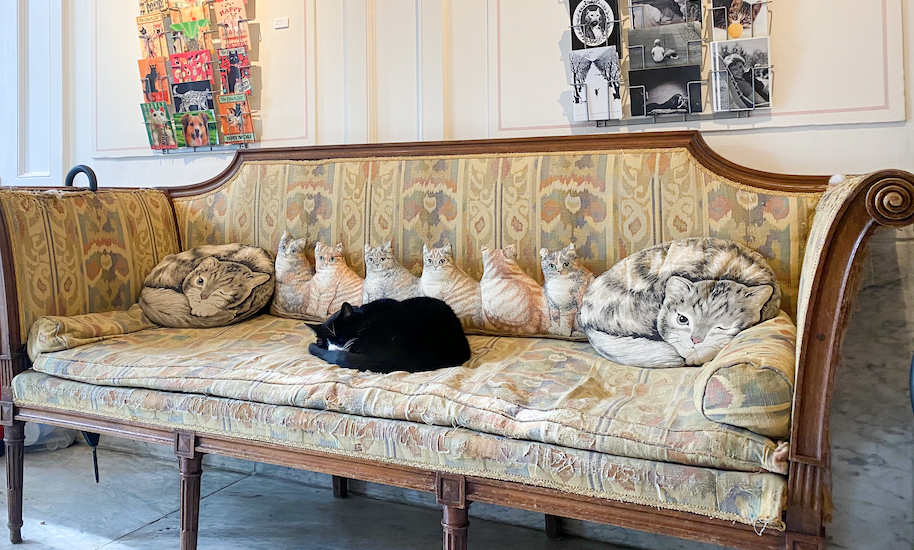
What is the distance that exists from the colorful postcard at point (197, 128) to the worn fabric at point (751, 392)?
250 centimetres

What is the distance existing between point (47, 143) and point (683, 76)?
319 centimetres

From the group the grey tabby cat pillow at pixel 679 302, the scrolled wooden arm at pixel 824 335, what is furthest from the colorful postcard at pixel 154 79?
the scrolled wooden arm at pixel 824 335

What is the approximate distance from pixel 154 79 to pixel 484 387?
2484 millimetres

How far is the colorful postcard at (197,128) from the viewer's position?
9.97 ft

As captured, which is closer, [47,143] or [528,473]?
[528,473]

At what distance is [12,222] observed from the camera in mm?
2121

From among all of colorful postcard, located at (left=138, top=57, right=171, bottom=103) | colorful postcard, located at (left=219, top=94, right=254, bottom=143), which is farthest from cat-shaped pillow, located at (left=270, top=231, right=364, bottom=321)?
colorful postcard, located at (left=138, top=57, right=171, bottom=103)

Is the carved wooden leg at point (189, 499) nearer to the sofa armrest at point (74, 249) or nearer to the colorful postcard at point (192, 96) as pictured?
the sofa armrest at point (74, 249)

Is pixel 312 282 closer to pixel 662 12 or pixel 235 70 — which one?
pixel 235 70

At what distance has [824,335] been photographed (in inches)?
46.5

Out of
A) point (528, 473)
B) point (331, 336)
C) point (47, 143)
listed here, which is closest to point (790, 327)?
point (528, 473)

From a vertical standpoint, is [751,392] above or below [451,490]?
above

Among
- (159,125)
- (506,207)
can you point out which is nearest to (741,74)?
(506,207)

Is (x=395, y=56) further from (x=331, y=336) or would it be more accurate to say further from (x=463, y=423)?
(x=463, y=423)
